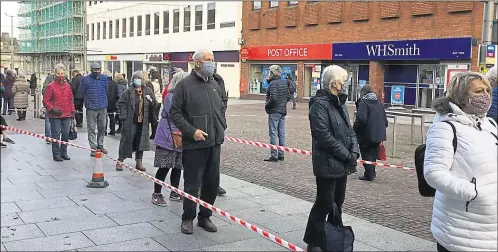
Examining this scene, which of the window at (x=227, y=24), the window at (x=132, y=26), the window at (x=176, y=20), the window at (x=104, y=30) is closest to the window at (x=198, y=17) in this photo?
the window at (x=176, y=20)

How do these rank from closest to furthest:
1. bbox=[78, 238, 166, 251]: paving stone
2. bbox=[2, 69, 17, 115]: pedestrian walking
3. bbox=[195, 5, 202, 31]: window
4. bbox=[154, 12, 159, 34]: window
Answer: bbox=[78, 238, 166, 251]: paving stone, bbox=[2, 69, 17, 115]: pedestrian walking, bbox=[195, 5, 202, 31]: window, bbox=[154, 12, 159, 34]: window

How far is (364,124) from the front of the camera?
841 centimetres

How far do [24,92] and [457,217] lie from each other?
17.1 meters

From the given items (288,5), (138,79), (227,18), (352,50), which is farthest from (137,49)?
(138,79)

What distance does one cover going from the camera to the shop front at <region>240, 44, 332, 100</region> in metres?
31.3

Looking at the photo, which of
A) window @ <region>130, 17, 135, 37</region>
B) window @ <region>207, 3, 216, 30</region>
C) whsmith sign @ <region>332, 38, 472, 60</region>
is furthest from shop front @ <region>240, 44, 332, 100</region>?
window @ <region>130, 17, 135, 37</region>

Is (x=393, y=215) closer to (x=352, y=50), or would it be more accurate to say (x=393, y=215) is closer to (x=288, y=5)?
(x=352, y=50)

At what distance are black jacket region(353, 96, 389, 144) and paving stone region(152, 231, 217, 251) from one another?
3966mm

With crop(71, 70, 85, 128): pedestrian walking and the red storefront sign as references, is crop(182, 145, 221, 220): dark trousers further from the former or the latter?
the red storefront sign

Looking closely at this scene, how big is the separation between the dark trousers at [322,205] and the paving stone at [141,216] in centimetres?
181

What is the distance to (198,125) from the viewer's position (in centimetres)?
522

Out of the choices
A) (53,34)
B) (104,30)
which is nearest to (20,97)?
(104,30)

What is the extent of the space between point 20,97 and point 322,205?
1532 centimetres

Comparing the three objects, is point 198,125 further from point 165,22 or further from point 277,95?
point 165,22
